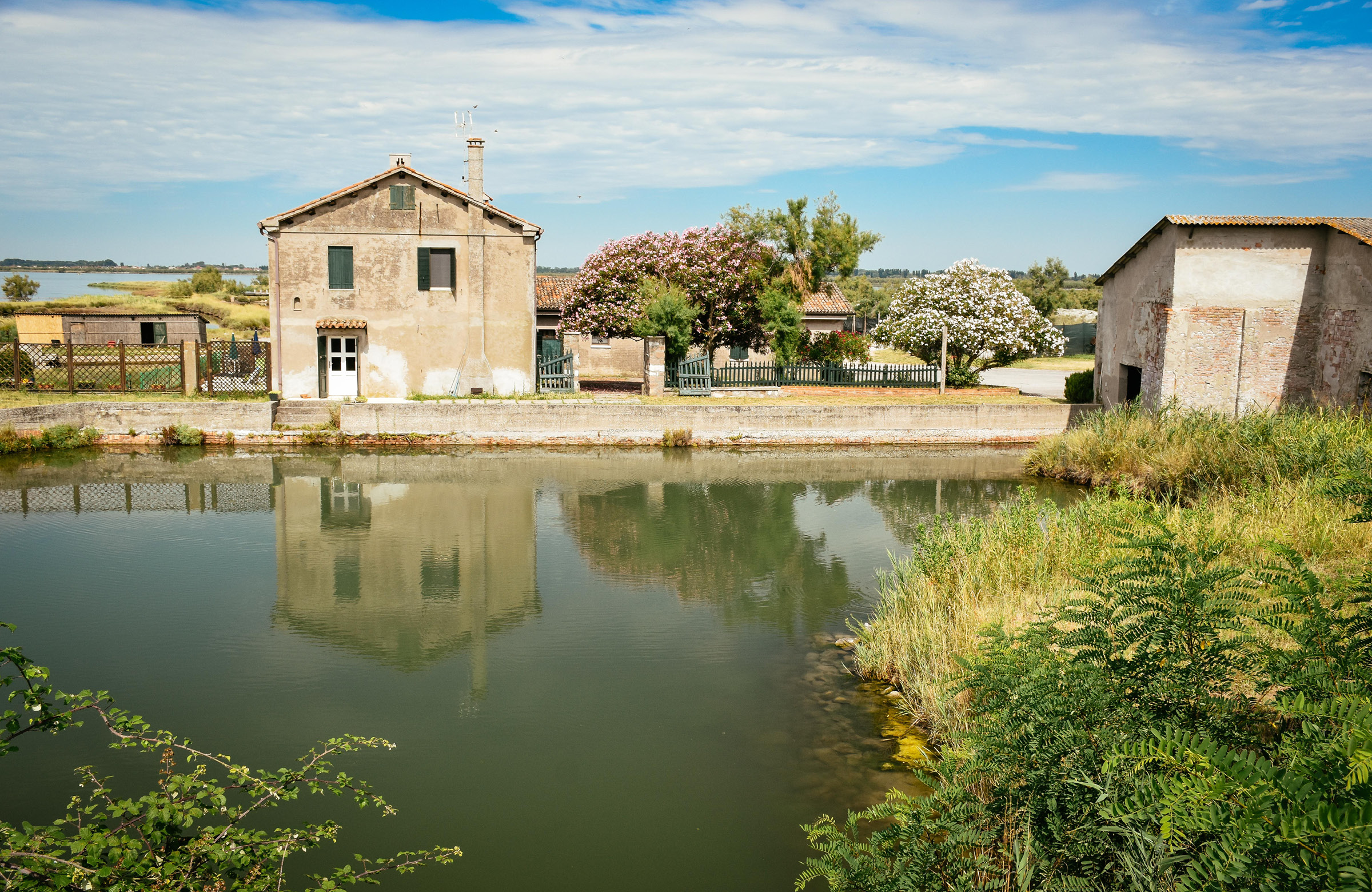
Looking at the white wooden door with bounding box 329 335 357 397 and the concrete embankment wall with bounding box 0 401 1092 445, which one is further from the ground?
the white wooden door with bounding box 329 335 357 397

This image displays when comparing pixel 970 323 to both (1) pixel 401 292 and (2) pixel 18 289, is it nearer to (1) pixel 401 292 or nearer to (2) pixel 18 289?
(1) pixel 401 292

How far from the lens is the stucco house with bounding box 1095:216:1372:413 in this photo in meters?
19.2

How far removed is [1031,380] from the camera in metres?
38.6

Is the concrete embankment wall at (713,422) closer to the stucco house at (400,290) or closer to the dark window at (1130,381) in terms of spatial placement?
the dark window at (1130,381)

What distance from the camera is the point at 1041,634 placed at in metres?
5.66

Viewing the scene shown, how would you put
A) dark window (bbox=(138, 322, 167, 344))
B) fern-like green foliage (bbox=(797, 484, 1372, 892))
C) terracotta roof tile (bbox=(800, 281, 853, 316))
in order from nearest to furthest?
fern-like green foliage (bbox=(797, 484, 1372, 892)) < dark window (bbox=(138, 322, 167, 344)) < terracotta roof tile (bbox=(800, 281, 853, 316))

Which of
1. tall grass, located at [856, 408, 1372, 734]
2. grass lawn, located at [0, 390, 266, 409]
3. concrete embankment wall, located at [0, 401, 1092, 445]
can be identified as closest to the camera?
tall grass, located at [856, 408, 1372, 734]

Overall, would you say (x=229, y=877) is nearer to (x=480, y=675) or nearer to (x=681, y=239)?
(x=480, y=675)

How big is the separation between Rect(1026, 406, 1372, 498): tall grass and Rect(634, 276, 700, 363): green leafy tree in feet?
35.5

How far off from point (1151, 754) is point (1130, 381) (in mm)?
21653

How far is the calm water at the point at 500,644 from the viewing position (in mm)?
6566

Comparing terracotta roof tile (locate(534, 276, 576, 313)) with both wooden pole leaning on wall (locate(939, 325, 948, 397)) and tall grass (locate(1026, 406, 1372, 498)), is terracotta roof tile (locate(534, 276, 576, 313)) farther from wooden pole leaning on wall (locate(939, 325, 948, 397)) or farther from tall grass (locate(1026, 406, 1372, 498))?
tall grass (locate(1026, 406, 1372, 498))

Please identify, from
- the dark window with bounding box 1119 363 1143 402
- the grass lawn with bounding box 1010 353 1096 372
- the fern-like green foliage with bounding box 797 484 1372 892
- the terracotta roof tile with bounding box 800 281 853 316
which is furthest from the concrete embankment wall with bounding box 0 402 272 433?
the grass lawn with bounding box 1010 353 1096 372

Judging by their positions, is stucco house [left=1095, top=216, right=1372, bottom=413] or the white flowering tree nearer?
stucco house [left=1095, top=216, right=1372, bottom=413]
